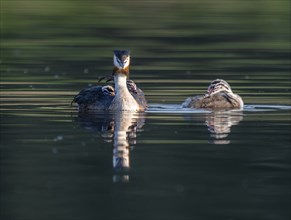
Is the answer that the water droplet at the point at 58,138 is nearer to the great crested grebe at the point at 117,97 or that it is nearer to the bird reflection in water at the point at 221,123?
the bird reflection in water at the point at 221,123

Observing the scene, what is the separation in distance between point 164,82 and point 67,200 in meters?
12.1

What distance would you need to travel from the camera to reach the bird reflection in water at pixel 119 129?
48.8ft

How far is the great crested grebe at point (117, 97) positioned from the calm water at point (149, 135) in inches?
12.4

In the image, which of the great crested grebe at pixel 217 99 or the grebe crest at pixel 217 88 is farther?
the grebe crest at pixel 217 88

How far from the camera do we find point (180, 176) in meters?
14.2

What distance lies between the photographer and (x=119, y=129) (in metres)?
18.2

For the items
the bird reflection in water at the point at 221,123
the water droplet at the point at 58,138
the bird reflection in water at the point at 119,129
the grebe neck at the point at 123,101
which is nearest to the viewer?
the bird reflection in water at the point at 119,129

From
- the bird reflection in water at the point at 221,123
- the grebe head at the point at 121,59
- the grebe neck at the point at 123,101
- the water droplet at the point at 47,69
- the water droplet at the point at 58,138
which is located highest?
the water droplet at the point at 47,69

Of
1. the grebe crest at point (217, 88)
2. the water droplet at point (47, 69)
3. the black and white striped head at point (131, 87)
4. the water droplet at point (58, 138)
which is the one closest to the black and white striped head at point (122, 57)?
the black and white striped head at point (131, 87)

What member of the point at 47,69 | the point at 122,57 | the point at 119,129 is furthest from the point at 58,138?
the point at 47,69

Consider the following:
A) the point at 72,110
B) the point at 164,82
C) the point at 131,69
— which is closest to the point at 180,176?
the point at 72,110

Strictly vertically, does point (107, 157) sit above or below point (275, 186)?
above

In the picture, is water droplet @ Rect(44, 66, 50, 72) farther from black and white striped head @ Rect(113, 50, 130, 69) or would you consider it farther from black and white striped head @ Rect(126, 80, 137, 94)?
black and white striped head @ Rect(113, 50, 130, 69)

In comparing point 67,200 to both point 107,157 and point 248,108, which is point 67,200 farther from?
point 248,108
